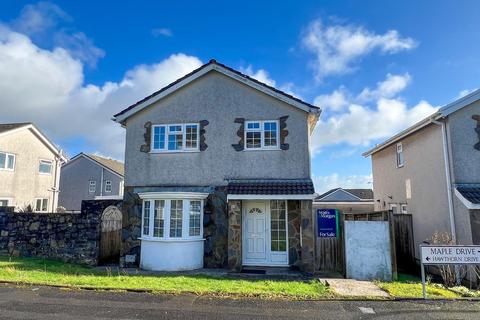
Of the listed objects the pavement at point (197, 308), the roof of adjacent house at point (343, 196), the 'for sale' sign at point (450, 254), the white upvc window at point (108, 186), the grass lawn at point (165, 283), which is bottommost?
the pavement at point (197, 308)

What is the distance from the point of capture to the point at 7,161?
23.7m

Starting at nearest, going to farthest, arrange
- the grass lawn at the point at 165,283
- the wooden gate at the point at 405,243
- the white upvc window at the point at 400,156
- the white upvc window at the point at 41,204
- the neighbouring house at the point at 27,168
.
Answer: the grass lawn at the point at 165,283, the wooden gate at the point at 405,243, the white upvc window at the point at 400,156, the neighbouring house at the point at 27,168, the white upvc window at the point at 41,204

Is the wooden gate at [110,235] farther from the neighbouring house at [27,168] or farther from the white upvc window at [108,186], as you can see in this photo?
the white upvc window at [108,186]

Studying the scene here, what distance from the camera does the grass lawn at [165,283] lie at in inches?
348

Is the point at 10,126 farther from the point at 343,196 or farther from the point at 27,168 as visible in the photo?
the point at 343,196

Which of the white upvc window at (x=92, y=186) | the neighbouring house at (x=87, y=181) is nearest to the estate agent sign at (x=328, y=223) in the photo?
the neighbouring house at (x=87, y=181)

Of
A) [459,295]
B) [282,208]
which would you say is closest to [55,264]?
[282,208]

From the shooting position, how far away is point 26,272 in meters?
11.1

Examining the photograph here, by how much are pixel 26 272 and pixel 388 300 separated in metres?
11.3

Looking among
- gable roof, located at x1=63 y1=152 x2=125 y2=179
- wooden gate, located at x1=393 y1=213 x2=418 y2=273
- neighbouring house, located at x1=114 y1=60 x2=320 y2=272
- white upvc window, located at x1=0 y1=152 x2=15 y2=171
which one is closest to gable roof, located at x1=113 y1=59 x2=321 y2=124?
neighbouring house, located at x1=114 y1=60 x2=320 y2=272

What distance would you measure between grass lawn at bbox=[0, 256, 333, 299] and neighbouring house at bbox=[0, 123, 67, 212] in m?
14.1

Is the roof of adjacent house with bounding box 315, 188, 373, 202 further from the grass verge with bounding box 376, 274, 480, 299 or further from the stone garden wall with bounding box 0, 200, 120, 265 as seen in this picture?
the stone garden wall with bounding box 0, 200, 120, 265

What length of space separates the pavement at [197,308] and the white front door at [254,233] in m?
4.41

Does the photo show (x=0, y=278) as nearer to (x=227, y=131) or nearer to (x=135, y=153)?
(x=135, y=153)
